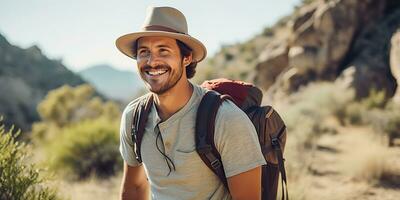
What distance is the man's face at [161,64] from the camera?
2674mm

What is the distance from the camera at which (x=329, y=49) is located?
1689 centimetres

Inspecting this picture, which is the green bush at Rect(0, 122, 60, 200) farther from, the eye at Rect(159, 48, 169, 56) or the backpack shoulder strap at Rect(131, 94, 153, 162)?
the eye at Rect(159, 48, 169, 56)

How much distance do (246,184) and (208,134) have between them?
1.17 feet

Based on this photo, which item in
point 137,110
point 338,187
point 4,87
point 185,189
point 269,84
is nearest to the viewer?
point 185,189

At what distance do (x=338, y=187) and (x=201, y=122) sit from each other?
5.42 metres

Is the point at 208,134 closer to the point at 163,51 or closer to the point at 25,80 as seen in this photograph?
the point at 163,51

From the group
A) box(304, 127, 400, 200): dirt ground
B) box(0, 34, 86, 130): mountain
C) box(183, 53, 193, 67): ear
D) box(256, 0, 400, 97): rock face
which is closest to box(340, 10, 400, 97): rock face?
box(256, 0, 400, 97): rock face

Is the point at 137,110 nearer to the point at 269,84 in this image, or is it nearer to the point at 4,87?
the point at 269,84

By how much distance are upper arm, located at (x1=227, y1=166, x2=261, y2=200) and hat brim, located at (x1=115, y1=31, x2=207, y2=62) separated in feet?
2.77

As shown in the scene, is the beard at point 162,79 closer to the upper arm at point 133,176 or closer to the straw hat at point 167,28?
the straw hat at point 167,28

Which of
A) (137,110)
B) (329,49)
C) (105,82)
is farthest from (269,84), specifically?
(105,82)

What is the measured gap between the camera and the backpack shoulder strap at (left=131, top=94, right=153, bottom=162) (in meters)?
2.81

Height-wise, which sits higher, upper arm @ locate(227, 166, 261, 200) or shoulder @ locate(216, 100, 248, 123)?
shoulder @ locate(216, 100, 248, 123)

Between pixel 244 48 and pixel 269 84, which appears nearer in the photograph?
pixel 269 84
